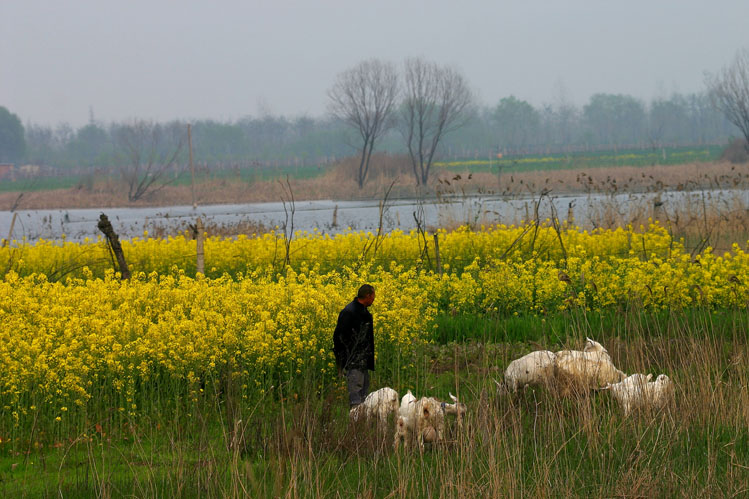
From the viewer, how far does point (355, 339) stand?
7348mm

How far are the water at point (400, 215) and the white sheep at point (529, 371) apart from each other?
7.48 m

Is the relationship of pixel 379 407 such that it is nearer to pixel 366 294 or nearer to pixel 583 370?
pixel 366 294

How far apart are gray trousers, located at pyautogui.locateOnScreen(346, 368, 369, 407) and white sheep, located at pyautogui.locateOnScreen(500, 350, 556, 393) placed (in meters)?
1.23

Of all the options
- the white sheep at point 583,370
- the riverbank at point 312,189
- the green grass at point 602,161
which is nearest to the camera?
the white sheep at point 583,370

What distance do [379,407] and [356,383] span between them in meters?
1.12

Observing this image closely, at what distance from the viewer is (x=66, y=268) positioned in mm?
15328

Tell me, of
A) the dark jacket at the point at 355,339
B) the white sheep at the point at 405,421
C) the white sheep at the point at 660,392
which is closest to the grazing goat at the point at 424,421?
the white sheep at the point at 405,421

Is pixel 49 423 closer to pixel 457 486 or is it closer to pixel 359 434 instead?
pixel 359 434

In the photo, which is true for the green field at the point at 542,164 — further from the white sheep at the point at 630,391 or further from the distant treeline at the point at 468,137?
the white sheep at the point at 630,391

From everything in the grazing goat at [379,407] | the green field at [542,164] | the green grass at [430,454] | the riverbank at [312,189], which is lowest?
the green grass at [430,454]

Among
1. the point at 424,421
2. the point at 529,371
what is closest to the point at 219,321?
the point at 424,421

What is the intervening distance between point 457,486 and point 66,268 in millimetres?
12122

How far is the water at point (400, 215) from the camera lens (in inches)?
841

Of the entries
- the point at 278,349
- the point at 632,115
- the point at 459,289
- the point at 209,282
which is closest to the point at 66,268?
the point at 209,282
